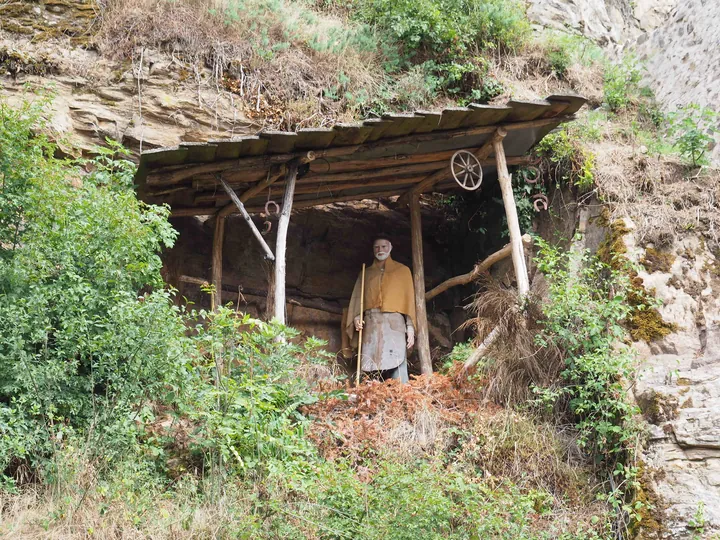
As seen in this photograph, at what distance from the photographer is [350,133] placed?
306 inches

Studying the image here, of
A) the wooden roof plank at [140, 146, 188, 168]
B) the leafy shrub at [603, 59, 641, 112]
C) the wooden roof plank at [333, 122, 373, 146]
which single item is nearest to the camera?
the wooden roof plank at [140, 146, 188, 168]

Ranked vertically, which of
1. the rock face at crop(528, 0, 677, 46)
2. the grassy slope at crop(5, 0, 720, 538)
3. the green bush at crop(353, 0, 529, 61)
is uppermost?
the rock face at crop(528, 0, 677, 46)

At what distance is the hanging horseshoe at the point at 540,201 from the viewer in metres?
8.90

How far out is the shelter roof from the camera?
7.65 m

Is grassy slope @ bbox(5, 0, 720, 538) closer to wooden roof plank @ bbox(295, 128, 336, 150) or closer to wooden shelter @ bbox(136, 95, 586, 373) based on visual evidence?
wooden shelter @ bbox(136, 95, 586, 373)

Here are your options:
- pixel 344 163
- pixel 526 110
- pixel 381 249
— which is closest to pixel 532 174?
pixel 526 110

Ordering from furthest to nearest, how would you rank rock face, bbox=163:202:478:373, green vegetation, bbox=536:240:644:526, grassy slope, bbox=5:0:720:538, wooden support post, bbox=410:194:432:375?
1. rock face, bbox=163:202:478:373
2. wooden support post, bbox=410:194:432:375
3. green vegetation, bbox=536:240:644:526
4. grassy slope, bbox=5:0:720:538

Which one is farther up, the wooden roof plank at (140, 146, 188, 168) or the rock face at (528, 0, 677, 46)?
the rock face at (528, 0, 677, 46)

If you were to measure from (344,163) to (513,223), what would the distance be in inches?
71.4

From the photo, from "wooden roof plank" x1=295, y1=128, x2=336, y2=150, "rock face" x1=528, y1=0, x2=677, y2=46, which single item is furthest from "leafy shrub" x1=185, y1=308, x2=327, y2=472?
"rock face" x1=528, y1=0, x2=677, y2=46

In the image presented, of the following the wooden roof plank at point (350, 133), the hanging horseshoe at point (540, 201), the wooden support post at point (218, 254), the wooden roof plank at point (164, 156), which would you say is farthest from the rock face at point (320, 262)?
A: the wooden roof plank at point (350, 133)

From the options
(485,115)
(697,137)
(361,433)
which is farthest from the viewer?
(697,137)

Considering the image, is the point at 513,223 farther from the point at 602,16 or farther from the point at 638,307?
the point at 602,16

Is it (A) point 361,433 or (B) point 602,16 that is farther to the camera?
(B) point 602,16
